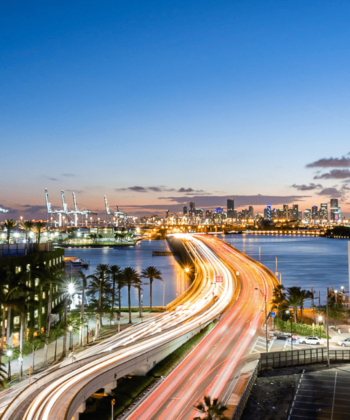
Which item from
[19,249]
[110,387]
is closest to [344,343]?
[110,387]

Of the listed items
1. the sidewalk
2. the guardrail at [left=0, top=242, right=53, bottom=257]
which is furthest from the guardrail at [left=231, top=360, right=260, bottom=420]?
the guardrail at [left=0, top=242, right=53, bottom=257]

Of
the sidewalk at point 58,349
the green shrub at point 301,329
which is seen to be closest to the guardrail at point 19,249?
the sidewalk at point 58,349

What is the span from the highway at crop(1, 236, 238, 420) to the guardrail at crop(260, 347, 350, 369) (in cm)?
726

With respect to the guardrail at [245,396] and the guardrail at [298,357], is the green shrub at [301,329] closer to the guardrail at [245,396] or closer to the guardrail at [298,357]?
the guardrail at [298,357]

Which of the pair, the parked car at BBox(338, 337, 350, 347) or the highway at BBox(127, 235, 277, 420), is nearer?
the highway at BBox(127, 235, 277, 420)

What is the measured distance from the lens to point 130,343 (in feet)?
93.1

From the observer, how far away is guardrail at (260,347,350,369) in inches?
1029

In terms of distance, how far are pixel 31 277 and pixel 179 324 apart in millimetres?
13706

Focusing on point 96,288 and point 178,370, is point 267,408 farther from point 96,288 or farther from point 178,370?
point 96,288

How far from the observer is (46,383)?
20.0 meters

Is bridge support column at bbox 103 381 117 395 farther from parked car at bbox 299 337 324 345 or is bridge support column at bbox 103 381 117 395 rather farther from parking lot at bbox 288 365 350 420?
parked car at bbox 299 337 324 345

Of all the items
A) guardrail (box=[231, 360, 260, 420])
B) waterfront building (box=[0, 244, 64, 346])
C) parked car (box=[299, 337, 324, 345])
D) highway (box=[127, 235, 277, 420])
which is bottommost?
parked car (box=[299, 337, 324, 345])

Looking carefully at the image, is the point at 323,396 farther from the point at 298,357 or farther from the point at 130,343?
the point at 130,343

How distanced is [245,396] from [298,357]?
7706 mm
